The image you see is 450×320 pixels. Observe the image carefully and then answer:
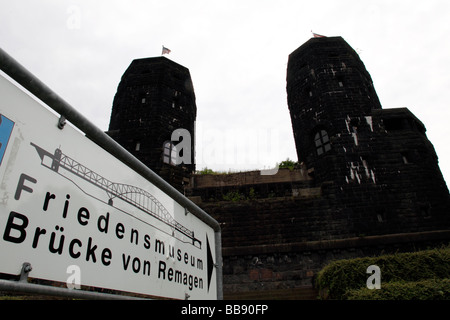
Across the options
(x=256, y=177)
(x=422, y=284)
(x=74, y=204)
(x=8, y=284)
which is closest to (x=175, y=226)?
(x=74, y=204)

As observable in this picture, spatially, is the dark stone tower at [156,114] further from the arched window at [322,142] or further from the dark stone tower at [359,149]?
the arched window at [322,142]

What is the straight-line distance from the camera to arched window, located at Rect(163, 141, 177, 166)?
15367 millimetres

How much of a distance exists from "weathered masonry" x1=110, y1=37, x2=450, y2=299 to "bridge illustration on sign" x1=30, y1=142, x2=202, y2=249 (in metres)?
9.64

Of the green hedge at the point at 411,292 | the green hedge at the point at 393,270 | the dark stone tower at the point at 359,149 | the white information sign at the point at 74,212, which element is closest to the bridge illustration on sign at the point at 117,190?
the white information sign at the point at 74,212

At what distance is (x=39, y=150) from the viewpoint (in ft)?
3.52

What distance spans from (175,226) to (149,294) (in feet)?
1.52

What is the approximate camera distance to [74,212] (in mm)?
1184

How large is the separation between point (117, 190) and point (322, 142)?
48.1ft

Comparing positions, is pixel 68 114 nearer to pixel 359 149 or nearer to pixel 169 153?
pixel 359 149

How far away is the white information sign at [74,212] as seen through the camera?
97cm

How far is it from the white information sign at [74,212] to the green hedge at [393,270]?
7564 mm

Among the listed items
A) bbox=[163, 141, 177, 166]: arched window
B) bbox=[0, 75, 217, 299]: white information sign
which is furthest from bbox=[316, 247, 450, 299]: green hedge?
bbox=[163, 141, 177, 166]: arched window

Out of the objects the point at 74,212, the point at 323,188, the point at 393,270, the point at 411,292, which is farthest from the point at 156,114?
the point at 74,212
